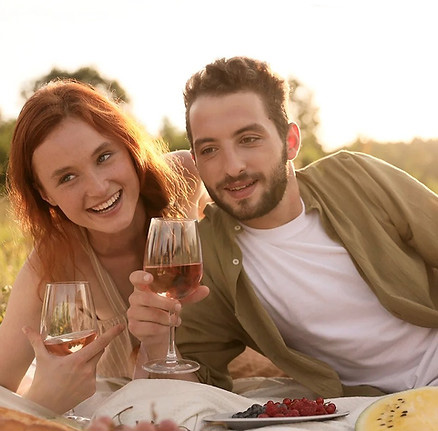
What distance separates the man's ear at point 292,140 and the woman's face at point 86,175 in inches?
31.2

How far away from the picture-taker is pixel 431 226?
3.49m

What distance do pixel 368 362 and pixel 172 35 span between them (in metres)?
5.80

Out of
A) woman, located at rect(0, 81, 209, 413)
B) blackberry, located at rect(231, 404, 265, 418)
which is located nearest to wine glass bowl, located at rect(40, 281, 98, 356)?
woman, located at rect(0, 81, 209, 413)

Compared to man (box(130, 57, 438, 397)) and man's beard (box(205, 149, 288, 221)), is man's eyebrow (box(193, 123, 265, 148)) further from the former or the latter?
man's beard (box(205, 149, 288, 221))

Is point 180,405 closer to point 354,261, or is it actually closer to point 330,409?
point 330,409

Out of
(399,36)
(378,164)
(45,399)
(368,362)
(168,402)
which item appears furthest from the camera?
(399,36)

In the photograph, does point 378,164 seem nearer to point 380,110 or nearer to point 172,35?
point 172,35

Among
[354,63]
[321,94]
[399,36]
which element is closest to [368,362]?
[399,36]

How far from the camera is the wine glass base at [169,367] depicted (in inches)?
109

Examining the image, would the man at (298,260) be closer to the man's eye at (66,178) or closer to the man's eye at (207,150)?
the man's eye at (207,150)

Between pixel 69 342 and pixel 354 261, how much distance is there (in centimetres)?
142

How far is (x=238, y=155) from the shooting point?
337 centimetres

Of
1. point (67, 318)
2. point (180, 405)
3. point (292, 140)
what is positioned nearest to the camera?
point (180, 405)

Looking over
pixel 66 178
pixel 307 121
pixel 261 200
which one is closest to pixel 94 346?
pixel 66 178
